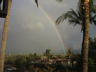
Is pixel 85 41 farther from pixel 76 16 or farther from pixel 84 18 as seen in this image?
pixel 76 16

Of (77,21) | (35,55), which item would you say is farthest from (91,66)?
(35,55)

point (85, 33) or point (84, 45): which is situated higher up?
point (85, 33)

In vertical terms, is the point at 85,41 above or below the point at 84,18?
below

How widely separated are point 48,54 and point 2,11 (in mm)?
55477

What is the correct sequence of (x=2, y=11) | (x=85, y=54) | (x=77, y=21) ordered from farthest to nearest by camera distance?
(x=77, y=21) < (x=85, y=54) < (x=2, y=11)

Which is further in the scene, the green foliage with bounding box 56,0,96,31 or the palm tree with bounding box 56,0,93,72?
the green foliage with bounding box 56,0,96,31

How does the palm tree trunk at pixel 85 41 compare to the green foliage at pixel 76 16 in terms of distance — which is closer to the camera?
the palm tree trunk at pixel 85 41

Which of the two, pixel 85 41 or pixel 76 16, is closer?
pixel 85 41

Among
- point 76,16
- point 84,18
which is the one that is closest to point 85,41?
point 84,18

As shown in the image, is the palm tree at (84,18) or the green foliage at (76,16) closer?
the palm tree at (84,18)

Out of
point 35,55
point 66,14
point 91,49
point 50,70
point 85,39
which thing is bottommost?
point 35,55

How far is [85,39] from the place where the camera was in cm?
662

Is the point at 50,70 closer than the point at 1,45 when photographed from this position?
No

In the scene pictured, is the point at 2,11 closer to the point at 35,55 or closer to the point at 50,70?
the point at 50,70
